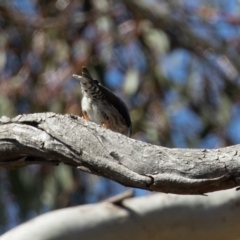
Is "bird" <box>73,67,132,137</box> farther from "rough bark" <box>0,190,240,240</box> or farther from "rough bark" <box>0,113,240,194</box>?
"rough bark" <box>0,113,240,194</box>

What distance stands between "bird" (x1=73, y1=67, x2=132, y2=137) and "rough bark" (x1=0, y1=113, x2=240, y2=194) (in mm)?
1300

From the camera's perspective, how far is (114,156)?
2.69 m

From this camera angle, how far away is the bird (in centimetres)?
425

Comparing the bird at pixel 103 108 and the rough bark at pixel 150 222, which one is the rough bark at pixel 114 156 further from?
the bird at pixel 103 108

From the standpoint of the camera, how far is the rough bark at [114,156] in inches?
98.3

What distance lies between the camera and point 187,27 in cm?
597

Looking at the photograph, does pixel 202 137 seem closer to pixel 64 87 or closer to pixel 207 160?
pixel 64 87

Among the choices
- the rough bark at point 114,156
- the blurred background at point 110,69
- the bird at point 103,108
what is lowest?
the rough bark at point 114,156

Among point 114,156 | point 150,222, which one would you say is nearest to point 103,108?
point 150,222

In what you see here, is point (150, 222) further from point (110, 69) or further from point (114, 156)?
point (110, 69)

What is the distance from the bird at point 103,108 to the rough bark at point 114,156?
1300 mm

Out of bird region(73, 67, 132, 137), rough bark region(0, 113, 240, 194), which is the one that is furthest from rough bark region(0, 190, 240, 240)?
bird region(73, 67, 132, 137)

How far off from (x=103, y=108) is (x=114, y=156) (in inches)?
63.8

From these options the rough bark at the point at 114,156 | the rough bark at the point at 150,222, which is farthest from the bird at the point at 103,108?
the rough bark at the point at 114,156
